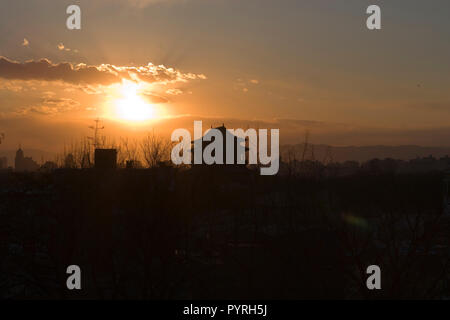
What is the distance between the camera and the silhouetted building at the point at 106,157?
3098 cm

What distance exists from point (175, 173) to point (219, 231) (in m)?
8.93

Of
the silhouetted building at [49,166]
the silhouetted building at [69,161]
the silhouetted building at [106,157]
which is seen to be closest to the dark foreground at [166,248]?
the silhouetted building at [69,161]

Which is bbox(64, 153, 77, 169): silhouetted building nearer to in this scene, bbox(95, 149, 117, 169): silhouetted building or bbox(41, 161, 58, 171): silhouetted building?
bbox(41, 161, 58, 171): silhouetted building

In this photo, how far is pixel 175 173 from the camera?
23969 millimetres

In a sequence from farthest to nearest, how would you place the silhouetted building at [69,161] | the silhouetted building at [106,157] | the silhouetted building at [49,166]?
1. the silhouetted building at [106,157]
2. the silhouetted building at [49,166]
3. the silhouetted building at [69,161]

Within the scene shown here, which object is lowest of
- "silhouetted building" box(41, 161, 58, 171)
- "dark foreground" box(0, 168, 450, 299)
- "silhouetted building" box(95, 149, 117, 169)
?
"dark foreground" box(0, 168, 450, 299)

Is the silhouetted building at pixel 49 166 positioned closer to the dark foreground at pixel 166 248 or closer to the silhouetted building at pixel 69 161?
the silhouetted building at pixel 69 161

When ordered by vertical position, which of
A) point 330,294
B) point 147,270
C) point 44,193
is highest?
point 44,193

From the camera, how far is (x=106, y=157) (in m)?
32.2

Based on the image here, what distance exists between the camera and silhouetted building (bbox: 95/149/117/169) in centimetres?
3098

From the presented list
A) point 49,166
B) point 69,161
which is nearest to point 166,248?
point 69,161

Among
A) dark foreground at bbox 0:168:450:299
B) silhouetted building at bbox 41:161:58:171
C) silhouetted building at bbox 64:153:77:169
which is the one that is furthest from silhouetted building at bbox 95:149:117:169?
dark foreground at bbox 0:168:450:299
